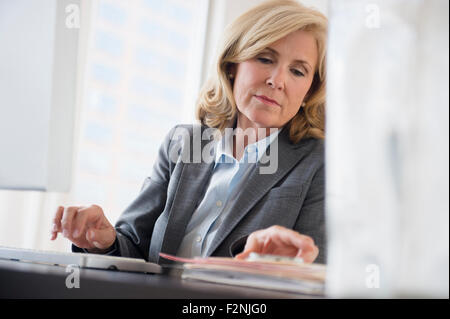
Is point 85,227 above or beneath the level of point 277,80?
beneath

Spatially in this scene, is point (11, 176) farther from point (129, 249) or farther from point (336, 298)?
point (336, 298)

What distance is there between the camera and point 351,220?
1.42ft

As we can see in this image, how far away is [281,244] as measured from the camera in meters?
0.74

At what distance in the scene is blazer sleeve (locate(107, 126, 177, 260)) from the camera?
1272 millimetres

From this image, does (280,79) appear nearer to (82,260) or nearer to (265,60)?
(265,60)

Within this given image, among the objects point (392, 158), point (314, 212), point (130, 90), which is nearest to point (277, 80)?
point (314, 212)

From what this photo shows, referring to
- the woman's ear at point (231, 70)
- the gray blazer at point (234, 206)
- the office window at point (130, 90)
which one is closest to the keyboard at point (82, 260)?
the gray blazer at point (234, 206)

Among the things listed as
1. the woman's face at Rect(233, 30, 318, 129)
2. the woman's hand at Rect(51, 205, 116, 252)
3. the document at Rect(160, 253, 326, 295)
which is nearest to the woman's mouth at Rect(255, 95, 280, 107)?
the woman's face at Rect(233, 30, 318, 129)

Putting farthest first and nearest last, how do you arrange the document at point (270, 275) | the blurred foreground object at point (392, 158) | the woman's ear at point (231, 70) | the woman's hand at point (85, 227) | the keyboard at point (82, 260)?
the woman's ear at point (231, 70) → the woman's hand at point (85, 227) → the keyboard at point (82, 260) → the document at point (270, 275) → the blurred foreground object at point (392, 158)

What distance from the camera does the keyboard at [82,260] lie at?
69 cm

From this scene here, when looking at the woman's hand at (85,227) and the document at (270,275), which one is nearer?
the document at (270,275)

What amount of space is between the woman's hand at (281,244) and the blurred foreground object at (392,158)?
0.26 m

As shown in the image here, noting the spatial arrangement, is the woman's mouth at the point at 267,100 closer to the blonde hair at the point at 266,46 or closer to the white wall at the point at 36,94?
the blonde hair at the point at 266,46

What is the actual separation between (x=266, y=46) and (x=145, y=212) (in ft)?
1.67
